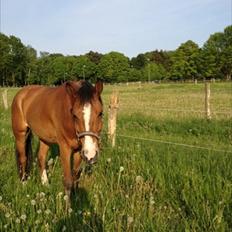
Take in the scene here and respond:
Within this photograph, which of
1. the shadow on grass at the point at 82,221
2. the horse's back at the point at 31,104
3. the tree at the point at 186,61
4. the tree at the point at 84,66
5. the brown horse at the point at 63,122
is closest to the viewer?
the shadow on grass at the point at 82,221

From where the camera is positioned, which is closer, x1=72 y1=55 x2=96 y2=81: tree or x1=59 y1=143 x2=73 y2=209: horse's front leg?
x1=59 y1=143 x2=73 y2=209: horse's front leg

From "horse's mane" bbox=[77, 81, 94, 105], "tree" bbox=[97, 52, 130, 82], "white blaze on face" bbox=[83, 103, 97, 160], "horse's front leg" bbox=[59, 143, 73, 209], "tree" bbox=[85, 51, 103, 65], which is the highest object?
"tree" bbox=[85, 51, 103, 65]

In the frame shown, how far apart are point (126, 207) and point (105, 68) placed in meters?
134

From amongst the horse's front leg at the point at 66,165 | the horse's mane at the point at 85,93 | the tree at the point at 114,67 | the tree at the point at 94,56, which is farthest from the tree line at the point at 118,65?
the horse's mane at the point at 85,93

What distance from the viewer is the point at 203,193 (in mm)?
4602

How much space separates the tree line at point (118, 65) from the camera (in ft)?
338

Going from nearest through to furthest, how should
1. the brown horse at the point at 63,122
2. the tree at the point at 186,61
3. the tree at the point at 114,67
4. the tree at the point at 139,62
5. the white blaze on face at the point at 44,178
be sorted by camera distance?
the brown horse at the point at 63,122 < the white blaze on face at the point at 44,178 < the tree at the point at 186,61 < the tree at the point at 114,67 < the tree at the point at 139,62

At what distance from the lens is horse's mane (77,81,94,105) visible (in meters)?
4.48

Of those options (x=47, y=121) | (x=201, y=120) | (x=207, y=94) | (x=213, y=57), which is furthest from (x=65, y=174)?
(x=213, y=57)

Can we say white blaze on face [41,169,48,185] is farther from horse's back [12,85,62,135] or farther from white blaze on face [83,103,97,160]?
white blaze on face [83,103,97,160]

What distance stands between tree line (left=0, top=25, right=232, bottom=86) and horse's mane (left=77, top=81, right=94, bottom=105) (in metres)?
76.9

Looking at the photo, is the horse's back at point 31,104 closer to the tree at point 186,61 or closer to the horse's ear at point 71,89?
the horse's ear at point 71,89

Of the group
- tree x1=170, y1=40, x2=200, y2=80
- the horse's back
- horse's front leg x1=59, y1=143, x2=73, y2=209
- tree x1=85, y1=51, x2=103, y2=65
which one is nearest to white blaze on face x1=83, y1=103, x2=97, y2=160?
horse's front leg x1=59, y1=143, x2=73, y2=209

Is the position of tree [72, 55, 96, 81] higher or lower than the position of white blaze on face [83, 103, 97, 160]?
higher
